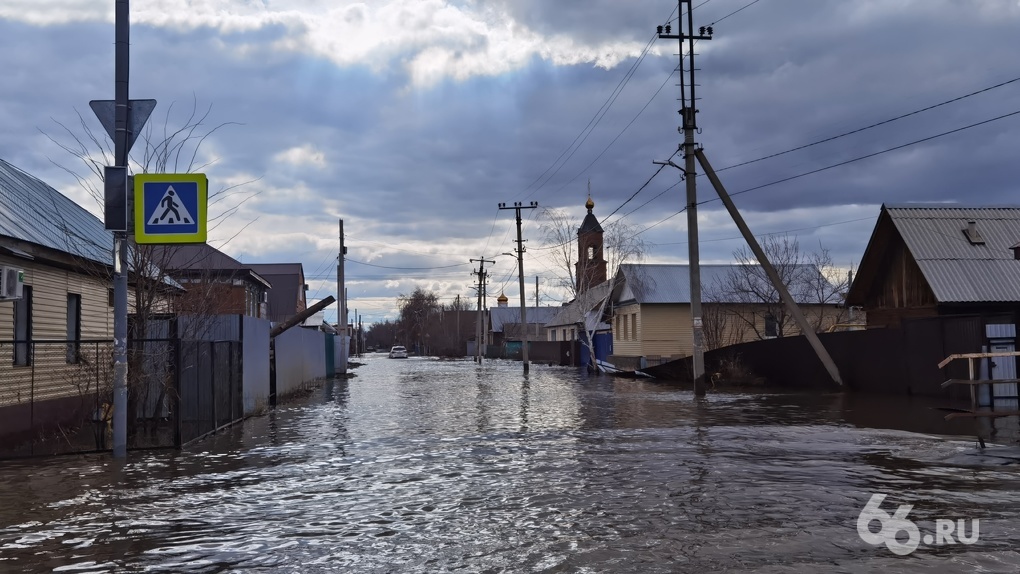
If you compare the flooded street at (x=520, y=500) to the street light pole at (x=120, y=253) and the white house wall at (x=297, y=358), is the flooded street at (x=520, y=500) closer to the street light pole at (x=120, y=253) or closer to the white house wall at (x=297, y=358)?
the street light pole at (x=120, y=253)

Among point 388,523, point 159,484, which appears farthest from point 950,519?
point 159,484

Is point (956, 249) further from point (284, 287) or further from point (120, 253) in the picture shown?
point (284, 287)

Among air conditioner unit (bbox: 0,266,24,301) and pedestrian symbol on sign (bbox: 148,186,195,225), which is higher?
pedestrian symbol on sign (bbox: 148,186,195,225)

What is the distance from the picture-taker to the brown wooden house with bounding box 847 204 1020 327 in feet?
74.7

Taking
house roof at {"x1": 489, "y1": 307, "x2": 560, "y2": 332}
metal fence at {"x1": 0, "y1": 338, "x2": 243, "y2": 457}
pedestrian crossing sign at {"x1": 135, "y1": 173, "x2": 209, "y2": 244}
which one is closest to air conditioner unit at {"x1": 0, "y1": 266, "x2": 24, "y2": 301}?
metal fence at {"x1": 0, "y1": 338, "x2": 243, "y2": 457}

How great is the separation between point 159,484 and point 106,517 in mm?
1800

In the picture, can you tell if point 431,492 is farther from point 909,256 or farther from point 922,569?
point 909,256

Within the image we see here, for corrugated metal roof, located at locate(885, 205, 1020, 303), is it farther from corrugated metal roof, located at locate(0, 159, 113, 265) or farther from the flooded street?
corrugated metal roof, located at locate(0, 159, 113, 265)

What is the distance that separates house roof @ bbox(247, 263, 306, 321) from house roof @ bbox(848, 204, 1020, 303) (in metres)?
50.4

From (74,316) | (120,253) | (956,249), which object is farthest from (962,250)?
(74,316)

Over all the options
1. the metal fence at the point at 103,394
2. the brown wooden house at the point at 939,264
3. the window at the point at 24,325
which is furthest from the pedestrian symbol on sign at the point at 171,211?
the brown wooden house at the point at 939,264

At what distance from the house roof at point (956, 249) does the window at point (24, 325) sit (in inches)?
858

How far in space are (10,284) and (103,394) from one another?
8.59 ft

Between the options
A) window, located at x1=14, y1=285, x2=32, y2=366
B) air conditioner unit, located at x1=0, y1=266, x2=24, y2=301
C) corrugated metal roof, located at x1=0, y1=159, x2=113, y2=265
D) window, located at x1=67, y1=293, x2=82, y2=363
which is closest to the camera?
air conditioner unit, located at x1=0, y1=266, x2=24, y2=301
